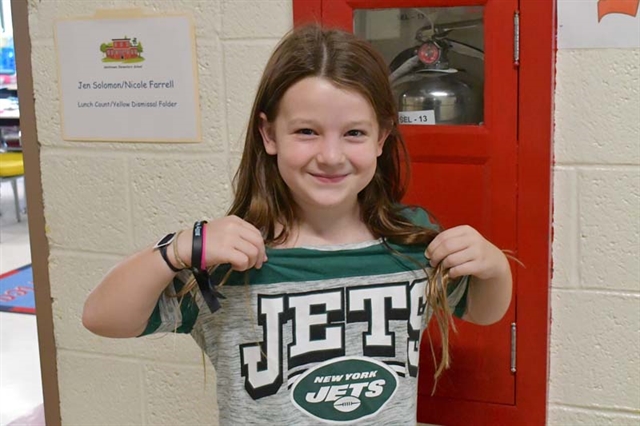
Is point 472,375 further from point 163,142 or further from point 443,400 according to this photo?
point 163,142

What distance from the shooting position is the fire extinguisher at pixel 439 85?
1.36 metres

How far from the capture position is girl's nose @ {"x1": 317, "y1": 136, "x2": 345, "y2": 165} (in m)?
1.05

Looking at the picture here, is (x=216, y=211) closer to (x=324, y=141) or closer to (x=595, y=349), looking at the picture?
(x=324, y=141)

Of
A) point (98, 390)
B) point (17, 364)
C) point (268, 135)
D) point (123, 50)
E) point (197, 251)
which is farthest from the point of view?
point (17, 364)

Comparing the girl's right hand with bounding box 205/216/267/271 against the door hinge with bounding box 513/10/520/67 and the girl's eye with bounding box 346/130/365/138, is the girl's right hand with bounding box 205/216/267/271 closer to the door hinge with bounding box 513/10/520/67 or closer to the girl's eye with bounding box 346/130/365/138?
the girl's eye with bounding box 346/130/365/138

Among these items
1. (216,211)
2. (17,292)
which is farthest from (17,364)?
(216,211)

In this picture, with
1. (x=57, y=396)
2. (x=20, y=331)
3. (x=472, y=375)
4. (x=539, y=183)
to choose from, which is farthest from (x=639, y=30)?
(x=20, y=331)

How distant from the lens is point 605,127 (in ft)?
4.34

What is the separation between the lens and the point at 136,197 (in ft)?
5.39

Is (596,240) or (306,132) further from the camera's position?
(596,240)

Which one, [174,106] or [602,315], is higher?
[174,106]

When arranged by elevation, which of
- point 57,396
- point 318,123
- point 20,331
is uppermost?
point 318,123

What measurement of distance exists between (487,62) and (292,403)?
662 millimetres

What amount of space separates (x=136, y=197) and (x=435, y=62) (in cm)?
70
